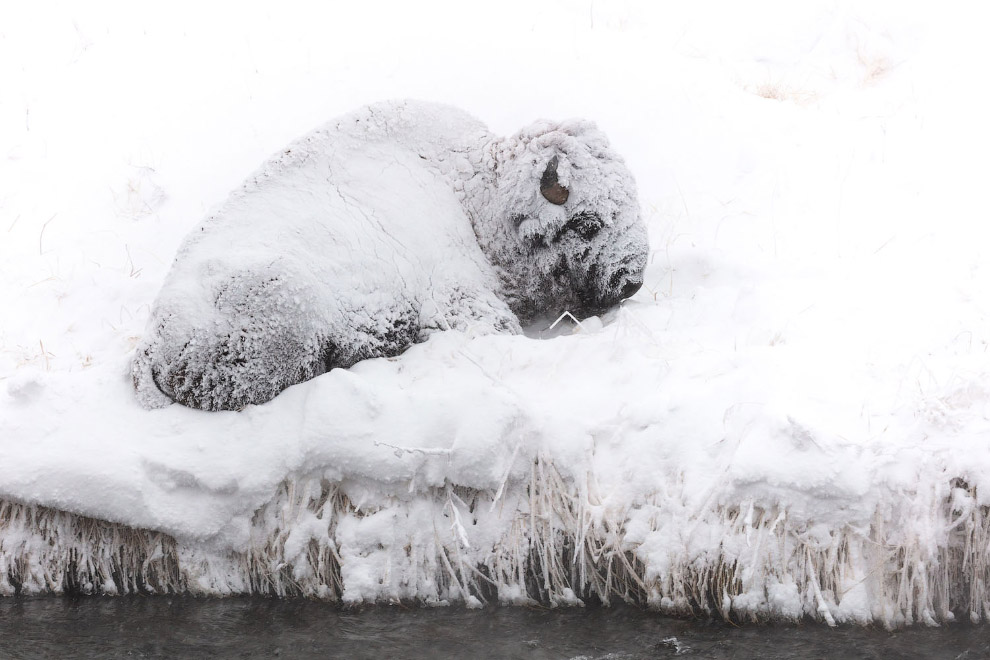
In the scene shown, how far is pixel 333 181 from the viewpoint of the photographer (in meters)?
4.06

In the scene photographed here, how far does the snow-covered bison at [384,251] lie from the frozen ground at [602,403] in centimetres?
16

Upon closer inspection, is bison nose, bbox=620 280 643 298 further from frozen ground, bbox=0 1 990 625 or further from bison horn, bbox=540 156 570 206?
bison horn, bbox=540 156 570 206

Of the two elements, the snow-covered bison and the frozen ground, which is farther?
the snow-covered bison

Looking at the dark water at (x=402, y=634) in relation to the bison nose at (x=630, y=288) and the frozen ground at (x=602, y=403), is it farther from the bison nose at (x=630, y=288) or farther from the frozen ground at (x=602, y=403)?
the bison nose at (x=630, y=288)

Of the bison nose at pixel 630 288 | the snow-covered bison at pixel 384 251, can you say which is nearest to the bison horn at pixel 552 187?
the snow-covered bison at pixel 384 251

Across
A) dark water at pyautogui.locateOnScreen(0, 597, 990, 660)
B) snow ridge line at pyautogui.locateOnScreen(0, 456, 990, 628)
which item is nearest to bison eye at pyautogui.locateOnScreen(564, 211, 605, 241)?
snow ridge line at pyautogui.locateOnScreen(0, 456, 990, 628)

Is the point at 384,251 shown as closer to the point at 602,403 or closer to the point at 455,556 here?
the point at 602,403

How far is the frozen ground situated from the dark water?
9cm

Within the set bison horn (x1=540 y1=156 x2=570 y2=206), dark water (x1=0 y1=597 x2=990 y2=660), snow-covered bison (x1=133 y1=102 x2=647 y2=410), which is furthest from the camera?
bison horn (x1=540 y1=156 x2=570 y2=206)

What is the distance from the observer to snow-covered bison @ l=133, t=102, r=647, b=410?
3.40m

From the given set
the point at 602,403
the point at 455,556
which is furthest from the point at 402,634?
the point at 602,403

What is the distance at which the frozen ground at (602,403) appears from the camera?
10.3 ft

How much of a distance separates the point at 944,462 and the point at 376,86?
166 inches

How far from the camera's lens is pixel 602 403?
11.5 ft
